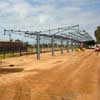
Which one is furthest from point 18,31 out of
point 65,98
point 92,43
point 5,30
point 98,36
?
point 92,43

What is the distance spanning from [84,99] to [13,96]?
95.1 inches

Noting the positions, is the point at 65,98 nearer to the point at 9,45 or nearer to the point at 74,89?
the point at 74,89

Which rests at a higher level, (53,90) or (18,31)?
(18,31)

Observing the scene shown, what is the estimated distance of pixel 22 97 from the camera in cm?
574

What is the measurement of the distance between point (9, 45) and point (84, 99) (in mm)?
31363

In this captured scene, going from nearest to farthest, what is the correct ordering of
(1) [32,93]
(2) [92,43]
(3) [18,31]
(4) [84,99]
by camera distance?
(4) [84,99] < (1) [32,93] < (3) [18,31] < (2) [92,43]

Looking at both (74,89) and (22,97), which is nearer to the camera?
(22,97)

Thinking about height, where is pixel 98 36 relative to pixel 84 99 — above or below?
above

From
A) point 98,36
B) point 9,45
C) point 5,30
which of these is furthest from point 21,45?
point 98,36

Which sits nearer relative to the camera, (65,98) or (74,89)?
(65,98)

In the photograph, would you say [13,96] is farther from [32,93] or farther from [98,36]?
[98,36]

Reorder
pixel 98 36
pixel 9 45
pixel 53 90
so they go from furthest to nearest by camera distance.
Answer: pixel 98 36 → pixel 9 45 → pixel 53 90

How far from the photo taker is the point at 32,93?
623 cm

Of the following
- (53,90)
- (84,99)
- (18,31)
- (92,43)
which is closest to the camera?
(84,99)
